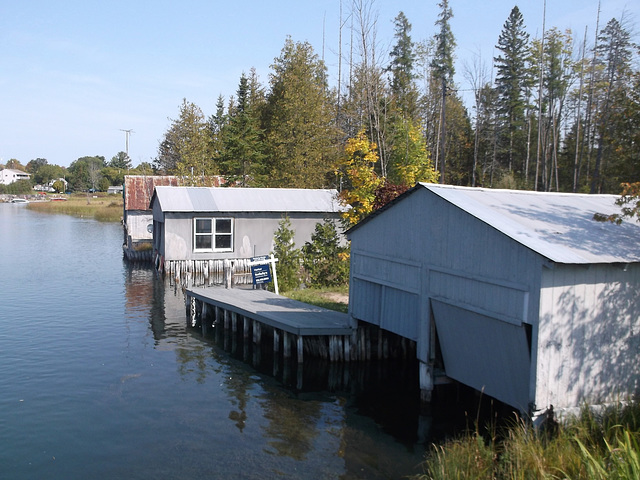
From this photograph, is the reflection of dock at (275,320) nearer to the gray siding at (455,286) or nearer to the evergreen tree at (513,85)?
the gray siding at (455,286)

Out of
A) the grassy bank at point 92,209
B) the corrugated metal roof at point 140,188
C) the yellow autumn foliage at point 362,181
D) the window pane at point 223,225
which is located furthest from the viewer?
the grassy bank at point 92,209

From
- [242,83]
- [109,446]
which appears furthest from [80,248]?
[109,446]

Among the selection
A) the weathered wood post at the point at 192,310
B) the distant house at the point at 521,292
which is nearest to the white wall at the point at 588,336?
the distant house at the point at 521,292

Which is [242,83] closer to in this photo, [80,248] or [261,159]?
[261,159]

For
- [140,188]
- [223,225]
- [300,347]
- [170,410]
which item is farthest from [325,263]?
[140,188]

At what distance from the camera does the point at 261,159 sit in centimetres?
6116

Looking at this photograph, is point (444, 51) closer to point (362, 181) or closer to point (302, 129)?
point (302, 129)

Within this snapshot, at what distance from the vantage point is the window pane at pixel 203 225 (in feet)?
114

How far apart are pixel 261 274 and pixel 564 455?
66.0 feet

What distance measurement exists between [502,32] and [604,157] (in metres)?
18.6

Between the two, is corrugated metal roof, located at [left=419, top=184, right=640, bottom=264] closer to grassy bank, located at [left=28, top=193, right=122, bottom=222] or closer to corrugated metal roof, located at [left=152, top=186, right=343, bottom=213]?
corrugated metal roof, located at [left=152, top=186, right=343, bottom=213]

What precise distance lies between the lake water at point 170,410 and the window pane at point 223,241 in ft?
28.0

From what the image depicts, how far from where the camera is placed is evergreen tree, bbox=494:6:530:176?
57.1m

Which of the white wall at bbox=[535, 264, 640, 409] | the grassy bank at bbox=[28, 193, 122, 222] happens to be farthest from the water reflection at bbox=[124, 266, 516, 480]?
the grassy bank at bbox=[28, 193, 122, 222]
